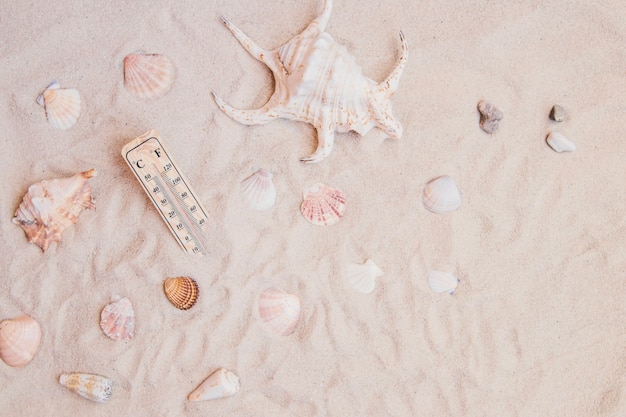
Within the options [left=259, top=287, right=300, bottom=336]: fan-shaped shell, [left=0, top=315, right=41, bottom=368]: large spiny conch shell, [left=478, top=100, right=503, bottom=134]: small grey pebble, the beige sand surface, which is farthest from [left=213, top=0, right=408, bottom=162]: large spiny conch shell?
[left=0, top=315, right=41, bottom=368]: large spiny conch shell

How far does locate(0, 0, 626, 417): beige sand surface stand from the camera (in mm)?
1845

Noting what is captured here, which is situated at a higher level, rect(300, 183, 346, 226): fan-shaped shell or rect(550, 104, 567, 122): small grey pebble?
rect(300, 183, 346, 226): fan-shaped shell

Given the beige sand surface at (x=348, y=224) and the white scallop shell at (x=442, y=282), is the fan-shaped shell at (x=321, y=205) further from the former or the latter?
the white scallop shell at (x=442, y=282)

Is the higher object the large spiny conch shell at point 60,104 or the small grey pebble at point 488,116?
the large spiny conch shell at point 60,104

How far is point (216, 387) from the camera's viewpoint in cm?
179

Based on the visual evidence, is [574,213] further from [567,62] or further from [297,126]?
[297,126]

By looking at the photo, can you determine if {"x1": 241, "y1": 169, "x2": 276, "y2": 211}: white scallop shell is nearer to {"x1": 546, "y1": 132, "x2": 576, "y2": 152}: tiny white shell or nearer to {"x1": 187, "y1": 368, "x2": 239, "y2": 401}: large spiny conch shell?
{"x1": 187, "y1": 368, "x2": 239, "y2": 401}: large spiny conch shell

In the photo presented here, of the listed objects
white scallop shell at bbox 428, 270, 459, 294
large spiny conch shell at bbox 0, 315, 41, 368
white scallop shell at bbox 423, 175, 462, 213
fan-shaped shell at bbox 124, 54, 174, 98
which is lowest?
white scallop shell at bbox 428, 270, 459, 294

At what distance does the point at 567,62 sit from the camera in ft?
6.52

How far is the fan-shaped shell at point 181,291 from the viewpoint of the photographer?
182 centimetres

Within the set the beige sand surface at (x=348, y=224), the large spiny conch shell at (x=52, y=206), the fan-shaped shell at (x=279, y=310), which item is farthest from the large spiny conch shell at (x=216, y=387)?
the large spiny conch shell at (x=52, y=206)

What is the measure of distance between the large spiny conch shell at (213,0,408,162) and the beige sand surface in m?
0.05

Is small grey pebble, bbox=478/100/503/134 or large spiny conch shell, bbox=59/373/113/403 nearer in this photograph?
large spiny conch shell, bbox=59/373/113/403

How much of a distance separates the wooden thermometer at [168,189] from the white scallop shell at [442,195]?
76 cm
